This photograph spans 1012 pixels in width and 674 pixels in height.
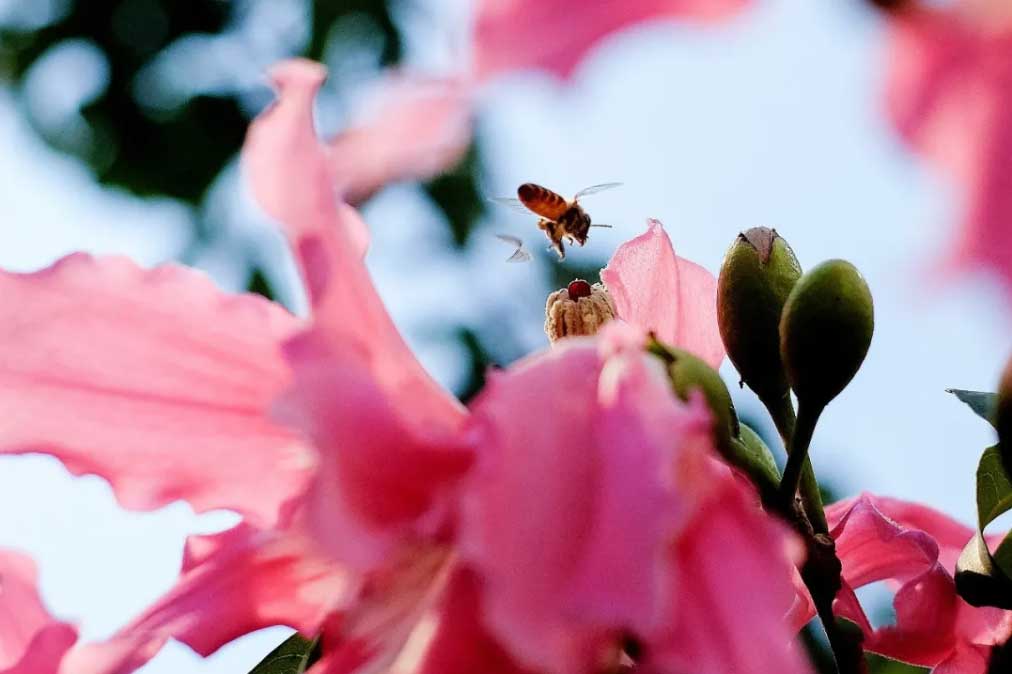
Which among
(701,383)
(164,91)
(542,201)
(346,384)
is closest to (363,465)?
(346,384)

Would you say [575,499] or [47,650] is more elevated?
[575,499]

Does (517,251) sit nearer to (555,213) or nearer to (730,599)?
→ (555,213)

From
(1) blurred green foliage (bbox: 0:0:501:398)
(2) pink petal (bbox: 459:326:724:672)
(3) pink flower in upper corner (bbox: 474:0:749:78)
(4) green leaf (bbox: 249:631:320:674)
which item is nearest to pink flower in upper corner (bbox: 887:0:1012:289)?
(3) pink flower in upper corner (bbox: 474:0:749:78)

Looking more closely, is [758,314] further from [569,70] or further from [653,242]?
[569,70]

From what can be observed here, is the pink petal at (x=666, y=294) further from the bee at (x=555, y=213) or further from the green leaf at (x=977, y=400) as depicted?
the bee at (x=555, y=213)

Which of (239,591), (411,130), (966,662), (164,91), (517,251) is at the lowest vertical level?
(164,91)

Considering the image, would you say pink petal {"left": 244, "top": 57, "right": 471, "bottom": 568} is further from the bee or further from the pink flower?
the bee

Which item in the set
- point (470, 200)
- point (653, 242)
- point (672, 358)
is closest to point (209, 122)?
point (470, 200)
